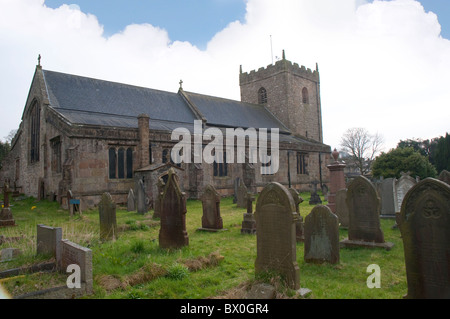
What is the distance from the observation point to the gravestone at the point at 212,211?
9.93 meters

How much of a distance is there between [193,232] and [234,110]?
21.9 metres

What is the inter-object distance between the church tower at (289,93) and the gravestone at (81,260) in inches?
1178

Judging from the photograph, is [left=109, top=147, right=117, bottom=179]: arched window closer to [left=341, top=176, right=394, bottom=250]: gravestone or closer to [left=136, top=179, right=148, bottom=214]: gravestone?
[left=136, top=179, right=148, bottom=214]: gravestone

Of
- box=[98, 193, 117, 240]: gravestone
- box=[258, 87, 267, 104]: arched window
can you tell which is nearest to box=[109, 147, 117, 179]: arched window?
box=[98, 193, 117, 240]: gravestone

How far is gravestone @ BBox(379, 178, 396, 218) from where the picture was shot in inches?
441

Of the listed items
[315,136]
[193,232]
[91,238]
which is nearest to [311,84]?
[315,136]

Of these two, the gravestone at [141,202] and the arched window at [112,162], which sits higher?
the arched window at [112,162]

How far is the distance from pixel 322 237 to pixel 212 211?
14.8ft

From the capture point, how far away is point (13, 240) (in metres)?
8.25

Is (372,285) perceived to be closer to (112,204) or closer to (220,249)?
(220,249)

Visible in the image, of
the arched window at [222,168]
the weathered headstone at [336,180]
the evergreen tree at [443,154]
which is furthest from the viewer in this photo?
the evergreen tree at [443,154]

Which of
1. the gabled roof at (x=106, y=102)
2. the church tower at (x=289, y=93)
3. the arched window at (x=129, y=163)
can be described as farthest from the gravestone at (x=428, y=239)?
the church tower at (x=289, y=93)

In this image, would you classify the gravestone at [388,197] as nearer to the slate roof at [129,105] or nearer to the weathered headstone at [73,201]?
the weathered headstone at [73,201]

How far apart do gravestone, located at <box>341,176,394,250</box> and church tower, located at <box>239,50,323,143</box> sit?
26.2 m
